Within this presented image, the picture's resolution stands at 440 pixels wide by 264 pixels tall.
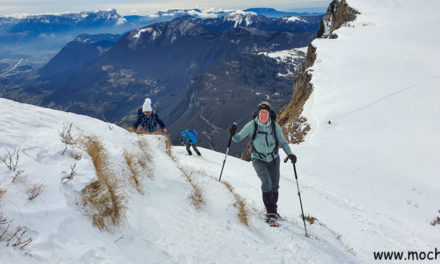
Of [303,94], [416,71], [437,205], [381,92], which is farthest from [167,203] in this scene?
[303,94]

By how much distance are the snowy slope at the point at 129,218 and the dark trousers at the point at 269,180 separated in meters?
0.46

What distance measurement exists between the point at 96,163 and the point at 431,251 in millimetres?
9648

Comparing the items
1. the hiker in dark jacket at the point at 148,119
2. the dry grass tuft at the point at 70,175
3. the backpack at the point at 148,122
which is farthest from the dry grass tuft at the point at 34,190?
the backpack at the point at 148,122

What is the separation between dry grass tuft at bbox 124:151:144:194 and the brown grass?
0.48 meters

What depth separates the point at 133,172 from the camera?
5156 mm

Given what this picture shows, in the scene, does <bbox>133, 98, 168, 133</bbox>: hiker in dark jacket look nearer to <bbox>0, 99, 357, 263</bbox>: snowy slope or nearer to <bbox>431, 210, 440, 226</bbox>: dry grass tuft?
<bbox>0, 99, 357, 263</bbox>: snowy slope

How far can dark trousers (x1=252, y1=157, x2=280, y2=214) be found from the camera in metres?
6.34

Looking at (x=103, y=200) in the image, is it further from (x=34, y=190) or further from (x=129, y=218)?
(x=34, y=190)

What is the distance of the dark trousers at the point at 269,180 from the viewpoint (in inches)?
249

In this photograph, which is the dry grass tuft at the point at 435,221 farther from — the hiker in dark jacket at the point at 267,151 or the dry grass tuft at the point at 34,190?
the dry grass tuft at the point at 34,190

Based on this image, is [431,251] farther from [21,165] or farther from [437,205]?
[21,165]

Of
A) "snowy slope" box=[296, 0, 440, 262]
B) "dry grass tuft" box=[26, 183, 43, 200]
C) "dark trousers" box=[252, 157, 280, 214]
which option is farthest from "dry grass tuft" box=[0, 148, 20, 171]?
"snowy slope" box=[296, 0, 440, 262]

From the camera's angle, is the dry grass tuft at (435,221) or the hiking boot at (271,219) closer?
the hiking boot at (271,219)

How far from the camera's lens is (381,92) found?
19.1 metres
